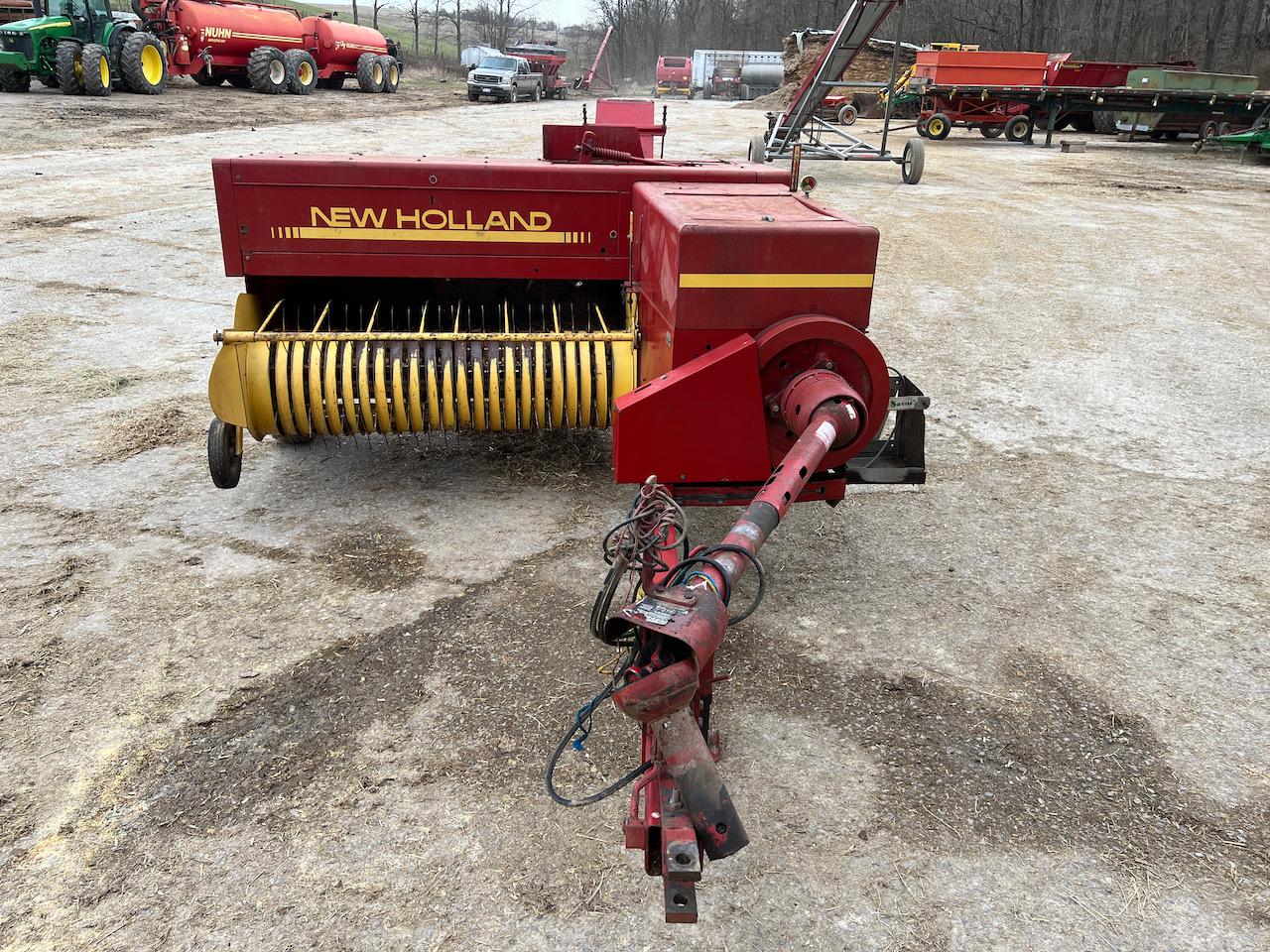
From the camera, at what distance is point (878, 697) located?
312cm

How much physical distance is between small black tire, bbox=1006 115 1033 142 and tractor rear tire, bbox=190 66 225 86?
61.8ft

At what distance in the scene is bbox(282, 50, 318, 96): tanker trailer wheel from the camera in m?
23.9

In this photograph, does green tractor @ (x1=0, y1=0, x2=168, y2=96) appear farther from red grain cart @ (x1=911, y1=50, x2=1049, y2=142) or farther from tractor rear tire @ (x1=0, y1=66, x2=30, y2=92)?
red grain cart @ (x1=911, y1=50, x2=1049, y2=142)

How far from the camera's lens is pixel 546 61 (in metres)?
33.8

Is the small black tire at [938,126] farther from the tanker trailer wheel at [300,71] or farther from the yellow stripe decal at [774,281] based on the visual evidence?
the yellow stripe decal at [774,281]

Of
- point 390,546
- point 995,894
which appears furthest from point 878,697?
point 390,546

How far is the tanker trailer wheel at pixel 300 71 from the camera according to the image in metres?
23.9

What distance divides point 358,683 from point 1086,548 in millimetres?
3107

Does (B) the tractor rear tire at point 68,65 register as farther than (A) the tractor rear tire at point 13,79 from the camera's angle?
No

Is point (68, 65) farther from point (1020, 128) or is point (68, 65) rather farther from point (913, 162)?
point (1020, 128)

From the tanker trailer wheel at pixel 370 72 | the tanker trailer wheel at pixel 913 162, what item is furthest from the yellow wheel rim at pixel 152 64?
the tanker trailer wheel at pixel 913 162

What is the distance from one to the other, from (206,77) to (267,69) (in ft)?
5.22

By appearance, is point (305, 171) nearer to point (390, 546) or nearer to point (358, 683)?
point (390, 546)

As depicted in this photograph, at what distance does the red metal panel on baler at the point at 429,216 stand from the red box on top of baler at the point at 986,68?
1907cm
